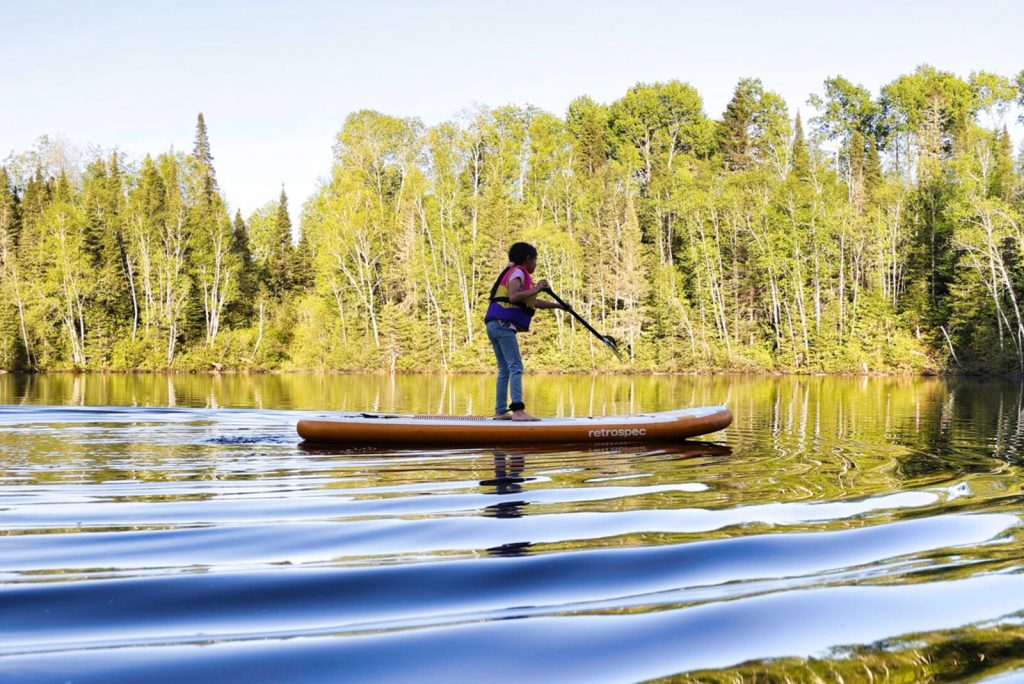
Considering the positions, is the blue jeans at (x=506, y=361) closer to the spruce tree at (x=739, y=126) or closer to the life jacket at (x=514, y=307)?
the life jacket at (x=514, y=307)

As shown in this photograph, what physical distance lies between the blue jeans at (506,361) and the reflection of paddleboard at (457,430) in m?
0.57

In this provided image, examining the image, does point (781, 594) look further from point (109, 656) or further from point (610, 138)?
point (610, 138)

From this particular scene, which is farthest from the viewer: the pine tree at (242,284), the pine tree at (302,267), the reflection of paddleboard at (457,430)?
the pine tree at (302,267)

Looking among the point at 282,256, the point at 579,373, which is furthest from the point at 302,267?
the point at 579,373

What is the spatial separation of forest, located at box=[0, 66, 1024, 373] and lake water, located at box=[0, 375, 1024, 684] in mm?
37841

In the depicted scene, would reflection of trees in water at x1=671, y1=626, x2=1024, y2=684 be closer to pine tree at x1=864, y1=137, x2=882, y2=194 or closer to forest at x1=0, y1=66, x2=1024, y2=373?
forest at x1=0, y1=66, x2=1024, y2=373

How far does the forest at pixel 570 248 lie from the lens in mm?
44812

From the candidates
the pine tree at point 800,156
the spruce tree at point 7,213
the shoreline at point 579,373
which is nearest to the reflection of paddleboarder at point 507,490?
the shoreline at point 579,373

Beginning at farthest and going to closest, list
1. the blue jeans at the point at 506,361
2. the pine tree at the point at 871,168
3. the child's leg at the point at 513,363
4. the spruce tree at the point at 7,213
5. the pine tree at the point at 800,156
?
the spruce tree at the point at 7,213 < the pine tree at the point at 871,168 < the pine tree at the point at 800,156 < the blue jeans at the point at 506,361 < the child's leg at the point at 513,363

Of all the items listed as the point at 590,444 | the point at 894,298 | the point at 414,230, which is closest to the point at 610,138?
the point at 414,230

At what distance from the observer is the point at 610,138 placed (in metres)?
61.8

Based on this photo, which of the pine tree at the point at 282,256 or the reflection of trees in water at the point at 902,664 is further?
the pine tree at the point at 282,256

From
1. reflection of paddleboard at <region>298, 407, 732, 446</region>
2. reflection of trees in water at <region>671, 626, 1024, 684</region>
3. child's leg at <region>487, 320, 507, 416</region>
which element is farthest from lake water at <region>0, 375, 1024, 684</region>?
child's leg at <region>487, 320, 507, 416</region>

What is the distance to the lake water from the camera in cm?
259
